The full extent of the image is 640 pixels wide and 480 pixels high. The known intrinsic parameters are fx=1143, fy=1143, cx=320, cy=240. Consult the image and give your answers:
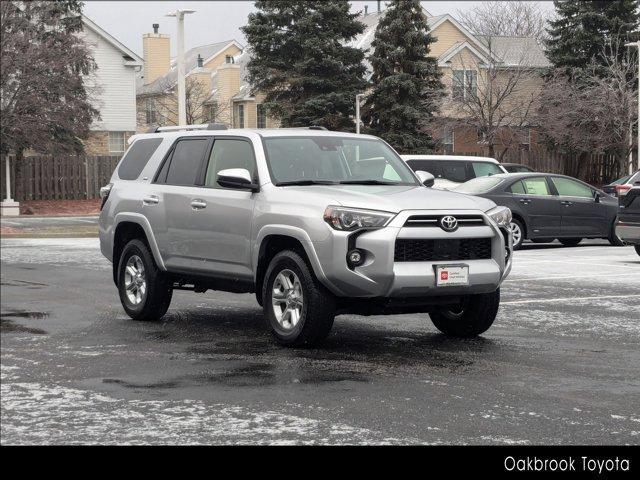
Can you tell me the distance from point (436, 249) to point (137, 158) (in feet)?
14.0

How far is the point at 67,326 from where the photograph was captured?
1140 centimetres

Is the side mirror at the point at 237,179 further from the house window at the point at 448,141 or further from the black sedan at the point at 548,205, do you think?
the house window at the point at 448,141

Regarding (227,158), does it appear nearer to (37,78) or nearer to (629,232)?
(629,232)

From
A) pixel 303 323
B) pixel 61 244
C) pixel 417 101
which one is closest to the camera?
pixel 303 323

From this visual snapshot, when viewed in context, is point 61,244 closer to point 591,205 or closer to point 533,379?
point 591,205

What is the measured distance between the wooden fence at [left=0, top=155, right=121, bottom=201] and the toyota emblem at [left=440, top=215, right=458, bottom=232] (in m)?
37.1

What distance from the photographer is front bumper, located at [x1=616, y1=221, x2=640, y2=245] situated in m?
18.2

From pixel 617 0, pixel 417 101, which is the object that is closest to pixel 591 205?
pixel 417 101

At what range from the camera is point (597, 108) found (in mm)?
50062

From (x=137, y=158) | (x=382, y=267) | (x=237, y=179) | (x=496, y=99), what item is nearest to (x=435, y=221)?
(x=382, y=267)

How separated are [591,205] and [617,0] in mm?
35994

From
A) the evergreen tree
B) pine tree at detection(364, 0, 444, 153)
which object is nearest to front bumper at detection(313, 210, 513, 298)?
pine tree at detection(364, 0, 444, 153)

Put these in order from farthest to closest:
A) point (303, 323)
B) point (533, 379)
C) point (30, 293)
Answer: point (30, 293) < point (303, 323) < point (533, 379)

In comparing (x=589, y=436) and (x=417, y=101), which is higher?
(x=417, y=101)
